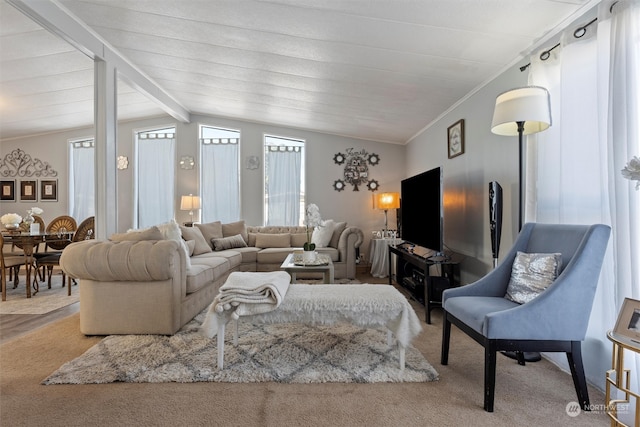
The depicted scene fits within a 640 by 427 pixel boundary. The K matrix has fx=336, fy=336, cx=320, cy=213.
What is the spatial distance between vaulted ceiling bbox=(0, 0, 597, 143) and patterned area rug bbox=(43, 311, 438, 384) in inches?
91.8

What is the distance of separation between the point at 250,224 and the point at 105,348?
3.95 m

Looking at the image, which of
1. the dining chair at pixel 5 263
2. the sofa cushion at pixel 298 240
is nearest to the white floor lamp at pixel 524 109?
the sofa cushion at pixel 298 240

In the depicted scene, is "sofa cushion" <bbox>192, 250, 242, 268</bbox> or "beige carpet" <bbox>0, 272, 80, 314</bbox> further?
"sofa cushion" <bbox>192, 250, 242, 268</bbox>

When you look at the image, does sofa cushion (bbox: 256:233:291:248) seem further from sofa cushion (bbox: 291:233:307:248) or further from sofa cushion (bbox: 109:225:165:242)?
sofa cushion (bbox: 109:225:165:242)

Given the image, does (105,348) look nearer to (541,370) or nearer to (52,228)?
(541,370)

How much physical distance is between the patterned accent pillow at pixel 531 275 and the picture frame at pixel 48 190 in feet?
25.0

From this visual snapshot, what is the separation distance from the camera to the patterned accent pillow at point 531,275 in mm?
1922

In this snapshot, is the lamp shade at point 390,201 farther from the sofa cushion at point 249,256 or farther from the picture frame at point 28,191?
the picture frame at point 28,191

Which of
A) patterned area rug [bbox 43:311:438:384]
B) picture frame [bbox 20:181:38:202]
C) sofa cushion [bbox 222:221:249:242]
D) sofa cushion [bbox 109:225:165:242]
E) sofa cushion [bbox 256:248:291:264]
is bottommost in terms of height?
patterned area rug [bbox 43:311:438:384]

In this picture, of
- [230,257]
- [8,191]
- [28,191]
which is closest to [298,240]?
[230,257]

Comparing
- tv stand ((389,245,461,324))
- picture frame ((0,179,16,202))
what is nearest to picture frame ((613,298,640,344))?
tv stand ((389,245,461,324))

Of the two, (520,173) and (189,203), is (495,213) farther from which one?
(189,203)

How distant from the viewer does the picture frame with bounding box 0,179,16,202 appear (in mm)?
6402

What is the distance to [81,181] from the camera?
21.2ft
